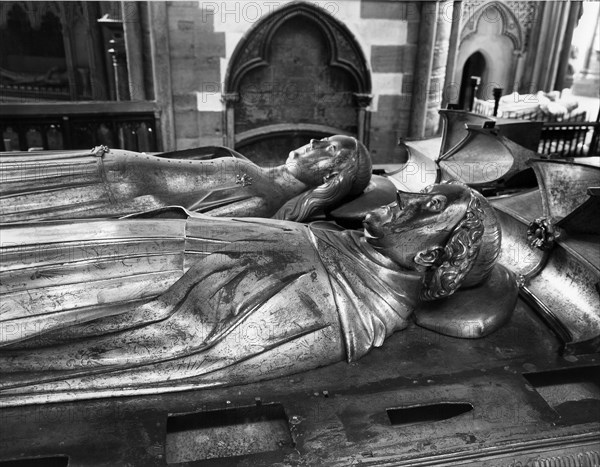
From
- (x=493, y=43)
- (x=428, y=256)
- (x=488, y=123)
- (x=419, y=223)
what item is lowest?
(x=428, y=256)

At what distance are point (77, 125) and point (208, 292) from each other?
4.40 m

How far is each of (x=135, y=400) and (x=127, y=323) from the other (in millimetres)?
262

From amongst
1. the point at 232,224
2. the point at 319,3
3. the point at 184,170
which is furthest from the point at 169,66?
the point at 232,224

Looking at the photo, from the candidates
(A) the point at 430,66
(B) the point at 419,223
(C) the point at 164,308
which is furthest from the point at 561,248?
(A) the point at 430,66

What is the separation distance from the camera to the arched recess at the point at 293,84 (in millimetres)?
5824

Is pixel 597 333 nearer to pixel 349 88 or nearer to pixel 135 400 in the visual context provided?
pixel 135 400

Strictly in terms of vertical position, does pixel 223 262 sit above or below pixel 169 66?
below

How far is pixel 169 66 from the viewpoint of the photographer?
18.2ft

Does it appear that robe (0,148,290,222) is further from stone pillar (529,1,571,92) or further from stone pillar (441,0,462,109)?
stone pillar (529,1,571,92)

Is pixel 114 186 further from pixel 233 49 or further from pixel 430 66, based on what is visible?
pixel 430 66

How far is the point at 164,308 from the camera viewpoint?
1811mm

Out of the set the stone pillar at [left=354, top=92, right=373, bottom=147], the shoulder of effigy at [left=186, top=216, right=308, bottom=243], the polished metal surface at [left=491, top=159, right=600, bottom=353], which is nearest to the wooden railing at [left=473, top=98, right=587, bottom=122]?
the stone pillar at [left=354, top=92, right=373, bottom=147]

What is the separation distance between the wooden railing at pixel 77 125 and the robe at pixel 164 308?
13.1ft

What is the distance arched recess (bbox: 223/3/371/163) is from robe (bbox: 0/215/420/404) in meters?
4.25
